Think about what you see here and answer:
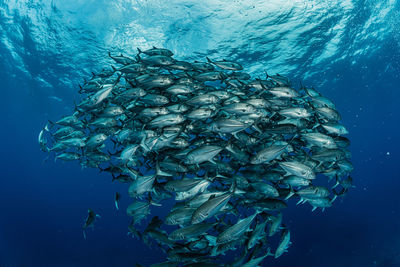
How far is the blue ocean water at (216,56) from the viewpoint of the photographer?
1360 centimetres

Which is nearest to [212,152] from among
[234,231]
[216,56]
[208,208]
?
[208,208]

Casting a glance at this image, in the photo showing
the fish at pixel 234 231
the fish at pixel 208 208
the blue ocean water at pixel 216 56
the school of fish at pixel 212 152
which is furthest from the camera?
the blue ocean water at pixel 216 56

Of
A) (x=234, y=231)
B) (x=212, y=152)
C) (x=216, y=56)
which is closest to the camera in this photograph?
(x=234, y=231)

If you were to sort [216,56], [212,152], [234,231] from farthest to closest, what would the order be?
[216,56] < [212,152] < [234,231]

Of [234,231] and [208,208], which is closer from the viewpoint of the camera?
[208,208]

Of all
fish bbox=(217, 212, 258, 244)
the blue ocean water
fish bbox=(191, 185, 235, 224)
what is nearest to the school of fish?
fish bbox=(217, 212, 258, 244)

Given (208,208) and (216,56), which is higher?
(216,56)

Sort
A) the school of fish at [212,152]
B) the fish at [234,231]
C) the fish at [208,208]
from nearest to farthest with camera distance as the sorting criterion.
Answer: the fish at [208,208], the fish at [234,231], the school of fish at [212,152]

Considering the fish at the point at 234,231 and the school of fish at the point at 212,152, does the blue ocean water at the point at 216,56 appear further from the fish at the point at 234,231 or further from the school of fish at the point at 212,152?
the fish at the point at 234,231

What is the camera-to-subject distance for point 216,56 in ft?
55.3

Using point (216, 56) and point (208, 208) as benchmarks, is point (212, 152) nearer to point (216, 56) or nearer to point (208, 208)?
point (208, 208)

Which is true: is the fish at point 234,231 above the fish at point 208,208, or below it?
below

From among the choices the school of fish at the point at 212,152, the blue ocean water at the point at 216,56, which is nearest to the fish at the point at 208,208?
the school of fish at the point at 212,152

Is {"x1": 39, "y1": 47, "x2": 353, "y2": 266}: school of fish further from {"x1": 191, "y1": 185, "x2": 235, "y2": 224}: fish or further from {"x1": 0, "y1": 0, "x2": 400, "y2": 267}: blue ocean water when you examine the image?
{"x1": 0, "y1": 0, "x2": 400, "y2": 267}: blue ocean water
